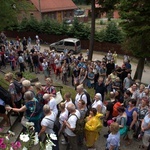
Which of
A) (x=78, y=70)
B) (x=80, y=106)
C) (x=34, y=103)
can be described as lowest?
(x=78, y=70)

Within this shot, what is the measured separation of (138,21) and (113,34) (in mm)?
13074

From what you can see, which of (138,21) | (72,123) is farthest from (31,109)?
(138,21)

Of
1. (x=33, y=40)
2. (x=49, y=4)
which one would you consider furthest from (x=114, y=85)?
(x=49, y=4)

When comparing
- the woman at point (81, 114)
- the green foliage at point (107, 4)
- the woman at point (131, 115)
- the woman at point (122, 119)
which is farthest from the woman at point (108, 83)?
the green foliage at point (107, 4)

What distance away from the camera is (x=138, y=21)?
16.4m

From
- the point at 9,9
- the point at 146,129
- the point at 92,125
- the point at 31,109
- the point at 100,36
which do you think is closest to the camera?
the point at 31,109

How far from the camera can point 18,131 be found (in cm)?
771

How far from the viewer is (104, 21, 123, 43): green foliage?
95.5 ft

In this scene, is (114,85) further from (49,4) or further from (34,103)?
(49,4)

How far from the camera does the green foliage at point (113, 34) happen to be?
95.5ft

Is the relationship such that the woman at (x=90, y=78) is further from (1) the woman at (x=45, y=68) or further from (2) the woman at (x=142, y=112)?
(2) the woman at (x=142, y=112)

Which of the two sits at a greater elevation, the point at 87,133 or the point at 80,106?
the point at 80,106

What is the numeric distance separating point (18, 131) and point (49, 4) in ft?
154

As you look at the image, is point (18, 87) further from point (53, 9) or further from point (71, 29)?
point (53, 9)
